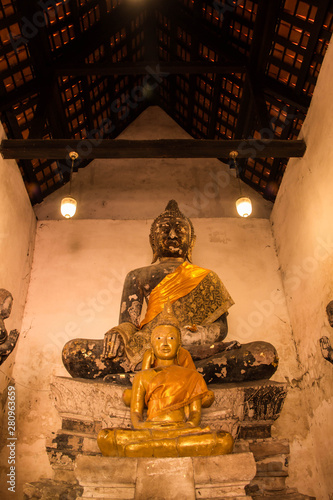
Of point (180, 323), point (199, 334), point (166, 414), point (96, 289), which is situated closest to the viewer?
point (166, 414)

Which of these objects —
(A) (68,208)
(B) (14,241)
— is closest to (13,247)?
(B) (14,241)

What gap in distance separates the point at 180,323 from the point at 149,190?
304 cm

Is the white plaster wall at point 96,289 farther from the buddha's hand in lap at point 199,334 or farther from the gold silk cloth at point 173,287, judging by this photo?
the buddha's hand in lap at point 199,334

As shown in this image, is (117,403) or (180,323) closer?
(117,403)

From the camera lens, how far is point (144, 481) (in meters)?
2.33

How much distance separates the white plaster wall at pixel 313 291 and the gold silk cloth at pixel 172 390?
5.69ft

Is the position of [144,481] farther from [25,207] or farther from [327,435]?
[25,207]

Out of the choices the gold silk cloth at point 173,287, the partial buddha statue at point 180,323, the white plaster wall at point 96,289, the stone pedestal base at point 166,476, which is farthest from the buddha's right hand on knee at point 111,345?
the white plaster wall at point 96,289

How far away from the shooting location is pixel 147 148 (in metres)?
5.01

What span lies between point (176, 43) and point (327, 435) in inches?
230

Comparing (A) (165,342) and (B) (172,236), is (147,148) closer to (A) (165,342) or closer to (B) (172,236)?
(B) (172,236)

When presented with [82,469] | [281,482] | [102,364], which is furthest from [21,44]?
[281,482]

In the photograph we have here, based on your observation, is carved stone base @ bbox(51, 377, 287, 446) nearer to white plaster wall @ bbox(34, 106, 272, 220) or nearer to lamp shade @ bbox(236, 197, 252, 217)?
lamp shade @ bbox(236, 197, 252, 217)

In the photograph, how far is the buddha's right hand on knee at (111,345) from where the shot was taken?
3.54m
